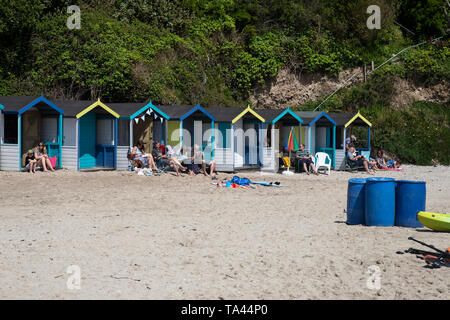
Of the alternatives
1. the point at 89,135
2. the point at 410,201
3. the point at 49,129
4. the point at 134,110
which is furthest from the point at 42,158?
the point at 410,201

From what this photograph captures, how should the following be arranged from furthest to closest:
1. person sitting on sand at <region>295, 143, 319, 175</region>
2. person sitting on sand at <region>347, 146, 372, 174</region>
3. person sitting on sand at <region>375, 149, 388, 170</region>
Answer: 1. person sitting on sand at <region>375, 149, 388, 170</region>
2. person sitting on sand at <region>347, 146, 372, 174</region>
3. person sitting on sand at <region>295, 143, 319, 175</region>

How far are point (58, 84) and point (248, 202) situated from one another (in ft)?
56.7

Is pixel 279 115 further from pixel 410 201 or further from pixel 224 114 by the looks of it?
pixel 410 201

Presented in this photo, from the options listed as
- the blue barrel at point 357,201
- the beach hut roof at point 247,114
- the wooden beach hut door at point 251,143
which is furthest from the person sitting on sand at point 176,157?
the blue barrel at point 357,201

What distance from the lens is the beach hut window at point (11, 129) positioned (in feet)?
59.2

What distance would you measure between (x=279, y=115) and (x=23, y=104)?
29.0 ft

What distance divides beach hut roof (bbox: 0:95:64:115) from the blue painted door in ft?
3.90

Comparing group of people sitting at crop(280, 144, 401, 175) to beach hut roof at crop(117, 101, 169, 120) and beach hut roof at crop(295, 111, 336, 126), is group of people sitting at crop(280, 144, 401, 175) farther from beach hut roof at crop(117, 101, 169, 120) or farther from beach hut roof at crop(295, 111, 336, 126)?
beach hut roof at crop(117, 101, 169, 120)

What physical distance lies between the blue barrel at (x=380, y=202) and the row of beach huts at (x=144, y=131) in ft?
35.1

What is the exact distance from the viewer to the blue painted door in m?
19.6

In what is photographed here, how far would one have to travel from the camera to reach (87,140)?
1986 cm

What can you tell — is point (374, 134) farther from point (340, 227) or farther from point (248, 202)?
point (340, 227)

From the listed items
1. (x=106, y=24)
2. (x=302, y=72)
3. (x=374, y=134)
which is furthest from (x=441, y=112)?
(x=106, y=24)

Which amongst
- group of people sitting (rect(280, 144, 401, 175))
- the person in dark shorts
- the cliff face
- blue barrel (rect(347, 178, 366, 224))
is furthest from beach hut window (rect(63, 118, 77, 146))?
the cliff face
